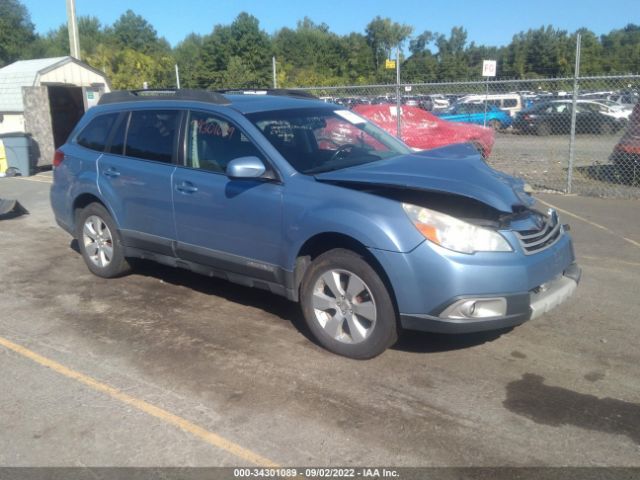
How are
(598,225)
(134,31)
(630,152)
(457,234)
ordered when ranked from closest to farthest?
(457,234) → (598,225) → (630,152) → (134,31)

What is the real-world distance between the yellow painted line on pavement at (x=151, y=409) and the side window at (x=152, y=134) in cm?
192

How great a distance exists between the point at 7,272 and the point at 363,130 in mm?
4129

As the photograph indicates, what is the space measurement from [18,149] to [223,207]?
11.1 m

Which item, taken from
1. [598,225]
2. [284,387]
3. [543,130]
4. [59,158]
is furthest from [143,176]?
[543,130]

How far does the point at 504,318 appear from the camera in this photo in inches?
153

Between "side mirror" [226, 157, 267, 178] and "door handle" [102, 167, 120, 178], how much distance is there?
5.68 ft

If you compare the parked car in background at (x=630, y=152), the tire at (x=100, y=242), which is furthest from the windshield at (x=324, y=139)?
the parked car in background at (x=630, y=152)

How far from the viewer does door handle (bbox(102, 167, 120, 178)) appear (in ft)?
18.9

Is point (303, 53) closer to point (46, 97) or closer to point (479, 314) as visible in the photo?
point (46, 97)

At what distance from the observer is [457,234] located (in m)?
3.86

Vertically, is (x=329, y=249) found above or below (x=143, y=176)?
below

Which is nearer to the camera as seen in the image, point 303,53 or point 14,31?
point 303,53

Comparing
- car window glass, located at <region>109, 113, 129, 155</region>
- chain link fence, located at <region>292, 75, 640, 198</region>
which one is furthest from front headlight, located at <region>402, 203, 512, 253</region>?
chain link fence, located at <region>292, 75, 640, 198</region>

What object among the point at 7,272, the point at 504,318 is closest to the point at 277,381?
the point at 504,318
